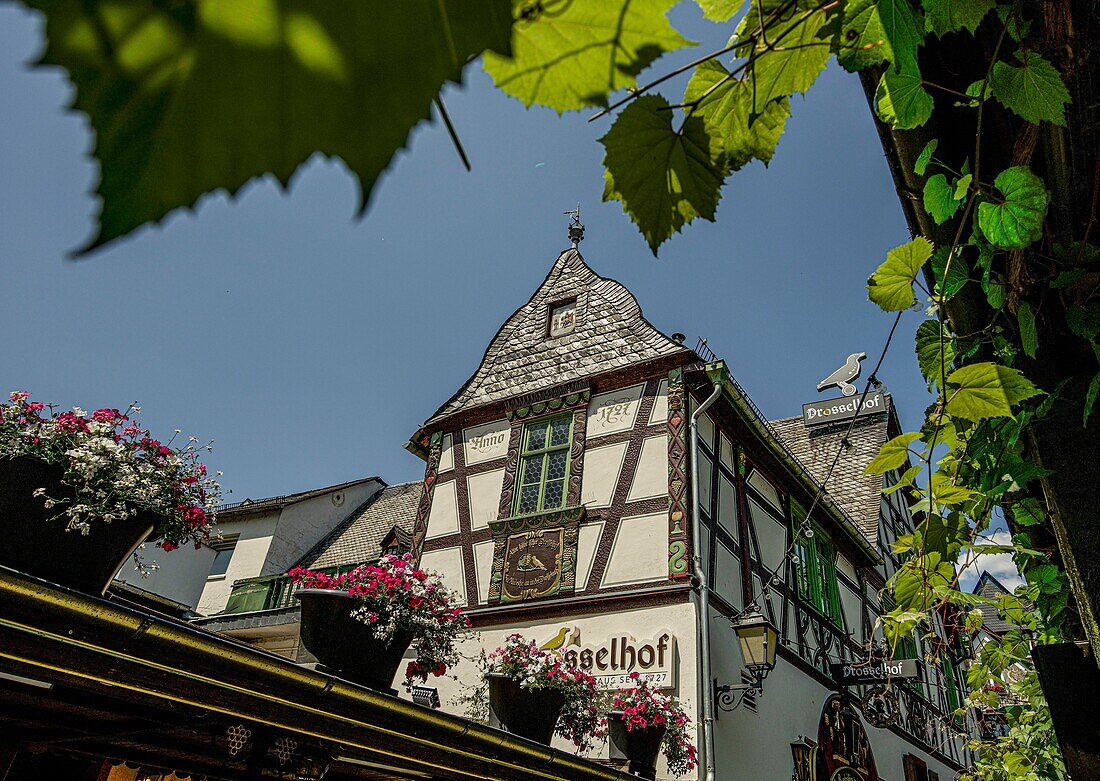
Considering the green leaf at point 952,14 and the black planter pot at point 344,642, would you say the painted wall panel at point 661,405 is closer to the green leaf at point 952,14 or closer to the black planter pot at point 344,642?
the black planter pot at point 344,642

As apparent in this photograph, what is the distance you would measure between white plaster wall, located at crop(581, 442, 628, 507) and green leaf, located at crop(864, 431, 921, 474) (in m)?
6.80

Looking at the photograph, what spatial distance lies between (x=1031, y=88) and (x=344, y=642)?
4.29 meters

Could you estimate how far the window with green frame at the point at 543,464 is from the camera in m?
9.05

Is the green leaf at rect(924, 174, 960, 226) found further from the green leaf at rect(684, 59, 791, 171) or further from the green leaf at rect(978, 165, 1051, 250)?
the green leaf at rect(684, 59, 791, 171)

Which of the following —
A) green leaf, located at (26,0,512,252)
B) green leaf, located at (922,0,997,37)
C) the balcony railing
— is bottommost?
green leaf, located at (26,0,512,252)

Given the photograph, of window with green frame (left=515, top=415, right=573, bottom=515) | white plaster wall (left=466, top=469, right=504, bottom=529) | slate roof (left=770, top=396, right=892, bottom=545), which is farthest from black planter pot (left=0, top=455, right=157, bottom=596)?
slate roof (left=770, top=396, right=892, bottom=545)

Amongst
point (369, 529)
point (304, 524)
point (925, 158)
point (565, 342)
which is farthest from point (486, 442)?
point (925, 158)

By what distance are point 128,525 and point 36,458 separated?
483 mm

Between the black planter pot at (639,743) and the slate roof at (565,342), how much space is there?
4.31 meters

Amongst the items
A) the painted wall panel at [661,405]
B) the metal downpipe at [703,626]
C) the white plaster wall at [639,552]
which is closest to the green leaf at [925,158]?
the metal downpipe at [703,626]

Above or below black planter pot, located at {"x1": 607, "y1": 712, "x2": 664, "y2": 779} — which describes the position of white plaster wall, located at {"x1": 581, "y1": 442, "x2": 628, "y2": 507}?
above

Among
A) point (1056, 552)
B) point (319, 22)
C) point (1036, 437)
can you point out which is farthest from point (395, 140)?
point (1056, 552)

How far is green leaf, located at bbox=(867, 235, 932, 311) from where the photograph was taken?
4.69 feet

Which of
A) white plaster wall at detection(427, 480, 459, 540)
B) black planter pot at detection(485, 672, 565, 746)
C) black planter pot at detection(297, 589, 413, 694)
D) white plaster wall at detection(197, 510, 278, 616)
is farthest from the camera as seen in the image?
white plaster wall at detection(197, 510, 278, 616)
